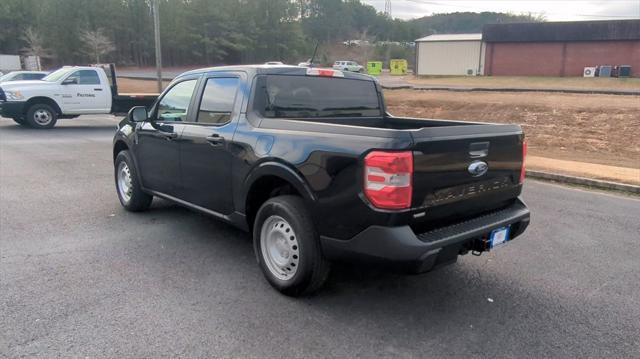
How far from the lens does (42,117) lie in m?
15.5

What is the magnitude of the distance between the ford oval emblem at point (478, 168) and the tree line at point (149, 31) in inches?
2700

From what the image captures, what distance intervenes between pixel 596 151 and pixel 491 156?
1105 cm

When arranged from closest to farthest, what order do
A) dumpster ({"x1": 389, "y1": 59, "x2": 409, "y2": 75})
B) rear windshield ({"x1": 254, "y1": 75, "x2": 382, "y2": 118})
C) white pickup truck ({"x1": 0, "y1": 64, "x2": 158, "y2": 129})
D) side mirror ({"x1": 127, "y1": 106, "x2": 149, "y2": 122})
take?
rear windshield ({"x1": 254, "y1": 75, "x2": 382, "y2": 118}), side mirror ({"x1": 127, "y1": 106, "x2": 149, "y2": 122}), white pickup truck ({"x1": 0, "y1": 64, "x2": 158, "y2": 129}), dumpster ({"x1": 389, "y1": 59, "x2": 409, "y2": 75})

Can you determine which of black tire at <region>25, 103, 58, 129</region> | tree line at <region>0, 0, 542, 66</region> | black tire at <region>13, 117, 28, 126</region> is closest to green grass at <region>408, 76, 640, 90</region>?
black tire at <region>25, 103, 58, 129</region>

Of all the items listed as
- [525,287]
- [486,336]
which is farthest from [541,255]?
[486,336]

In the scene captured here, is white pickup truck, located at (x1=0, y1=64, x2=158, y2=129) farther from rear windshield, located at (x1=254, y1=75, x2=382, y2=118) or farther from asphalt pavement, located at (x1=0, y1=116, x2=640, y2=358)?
rear windshield, located at (x1=254, y1=75, x2=382, y2=118)

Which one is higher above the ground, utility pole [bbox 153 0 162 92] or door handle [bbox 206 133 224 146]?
utility pole [bbox 153 0 162 92]

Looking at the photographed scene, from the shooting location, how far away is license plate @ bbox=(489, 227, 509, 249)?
3785 millimetres

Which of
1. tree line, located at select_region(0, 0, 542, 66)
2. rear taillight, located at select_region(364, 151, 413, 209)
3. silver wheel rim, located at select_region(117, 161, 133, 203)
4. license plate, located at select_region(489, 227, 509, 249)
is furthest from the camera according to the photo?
tree line, located at select_region(0, 0, 542, 66)

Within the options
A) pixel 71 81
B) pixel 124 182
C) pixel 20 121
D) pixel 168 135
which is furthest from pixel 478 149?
pixel 20 121

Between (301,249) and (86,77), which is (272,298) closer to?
(301,249)

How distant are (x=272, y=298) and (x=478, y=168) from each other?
189cm

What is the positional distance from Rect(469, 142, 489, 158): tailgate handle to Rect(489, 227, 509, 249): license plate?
60cm

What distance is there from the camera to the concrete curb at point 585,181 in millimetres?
8117
